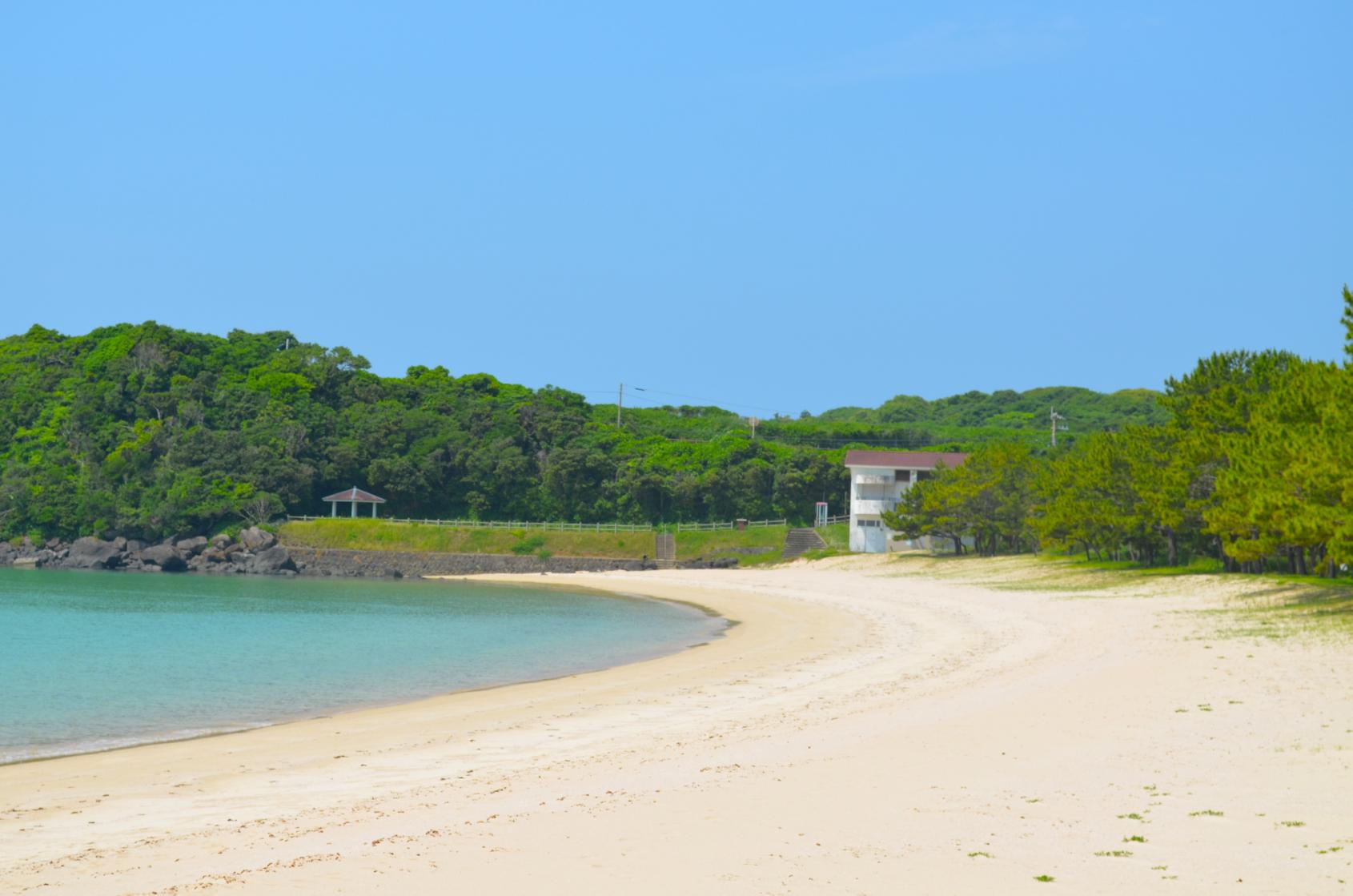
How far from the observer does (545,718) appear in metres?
16.6

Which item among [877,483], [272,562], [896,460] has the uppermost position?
[896,460]

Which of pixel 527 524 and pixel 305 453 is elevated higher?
pixel 305 453

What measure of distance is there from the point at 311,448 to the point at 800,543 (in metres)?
40.5

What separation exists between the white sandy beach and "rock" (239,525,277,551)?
63.4 metres

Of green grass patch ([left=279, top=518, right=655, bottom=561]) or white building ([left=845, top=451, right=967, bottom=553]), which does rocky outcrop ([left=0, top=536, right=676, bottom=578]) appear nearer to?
green grass patch ([left=279, top=518, right=655, bottom=561])

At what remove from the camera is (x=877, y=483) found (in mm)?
68688

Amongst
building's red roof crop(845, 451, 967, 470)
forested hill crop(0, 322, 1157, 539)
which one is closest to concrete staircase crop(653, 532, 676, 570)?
forested hill crop(0, 322, 1157, 539)

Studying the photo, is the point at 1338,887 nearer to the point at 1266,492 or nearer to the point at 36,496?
the point at 1266,492

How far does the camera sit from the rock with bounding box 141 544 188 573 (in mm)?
78125

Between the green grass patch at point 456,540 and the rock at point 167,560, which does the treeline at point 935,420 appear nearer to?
→ the green grass patch at point 456,540

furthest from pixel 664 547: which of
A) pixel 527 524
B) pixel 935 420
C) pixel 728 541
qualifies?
pixel 935 420

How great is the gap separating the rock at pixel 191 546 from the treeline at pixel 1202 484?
153 ft

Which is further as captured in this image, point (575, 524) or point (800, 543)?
point (575, 524)

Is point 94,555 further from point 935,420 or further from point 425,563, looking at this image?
point 935,420
